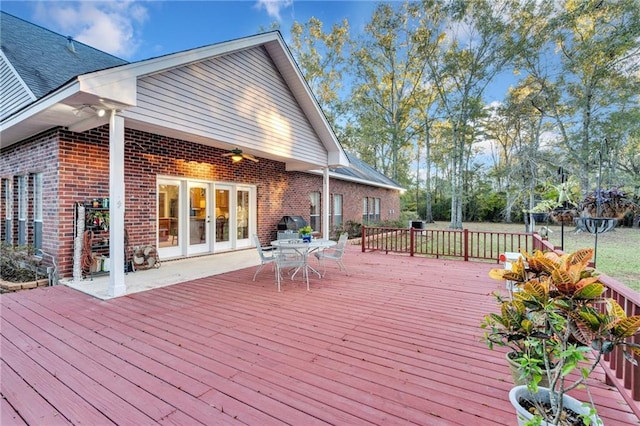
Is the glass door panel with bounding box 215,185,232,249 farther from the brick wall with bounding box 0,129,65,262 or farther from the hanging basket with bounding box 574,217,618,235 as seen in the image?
the hanging basket with bounding box 574,217,618,235

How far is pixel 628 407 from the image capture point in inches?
81.0

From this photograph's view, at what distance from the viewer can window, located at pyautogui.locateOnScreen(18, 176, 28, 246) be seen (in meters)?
6.42

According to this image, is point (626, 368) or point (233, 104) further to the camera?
point (233, 104)

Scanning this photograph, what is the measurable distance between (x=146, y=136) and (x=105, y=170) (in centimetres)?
111

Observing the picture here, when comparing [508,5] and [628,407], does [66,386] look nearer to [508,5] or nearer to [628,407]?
[628,407]

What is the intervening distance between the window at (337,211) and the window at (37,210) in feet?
30.9

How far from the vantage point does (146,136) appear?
21.0ft

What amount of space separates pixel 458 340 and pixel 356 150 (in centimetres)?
2427

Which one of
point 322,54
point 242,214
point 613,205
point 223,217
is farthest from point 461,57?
point 223,217

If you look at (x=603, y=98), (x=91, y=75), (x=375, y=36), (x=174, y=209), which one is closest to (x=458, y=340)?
(x=91, y=75)

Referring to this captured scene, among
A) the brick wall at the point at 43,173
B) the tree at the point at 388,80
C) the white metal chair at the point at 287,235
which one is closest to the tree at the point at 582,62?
the tree at the point at 388,80

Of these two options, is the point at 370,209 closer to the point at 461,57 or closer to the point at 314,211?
the point at 314,211

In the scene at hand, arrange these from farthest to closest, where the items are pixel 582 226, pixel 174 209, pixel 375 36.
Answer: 1. pixel 375 36
2. pixel 174 209
3. pixel 582 226

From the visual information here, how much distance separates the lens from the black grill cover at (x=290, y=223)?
31.9ft
